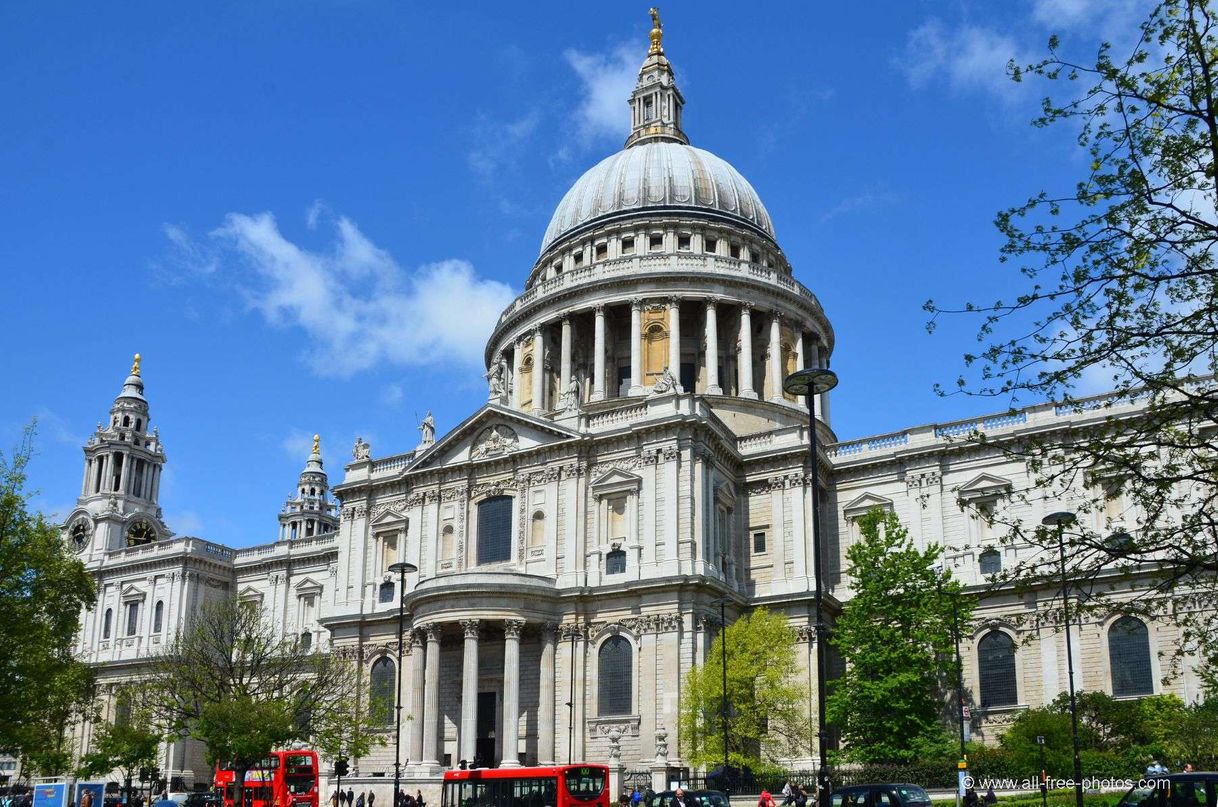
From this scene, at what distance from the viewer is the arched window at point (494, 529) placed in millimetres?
59906

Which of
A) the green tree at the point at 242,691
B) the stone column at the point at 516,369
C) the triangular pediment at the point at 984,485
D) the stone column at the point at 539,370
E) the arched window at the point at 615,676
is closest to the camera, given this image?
the green tree at the point at 242,691

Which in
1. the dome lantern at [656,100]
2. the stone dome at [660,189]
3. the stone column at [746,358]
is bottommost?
the stone column at [746,358]

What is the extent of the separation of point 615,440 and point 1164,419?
138ft

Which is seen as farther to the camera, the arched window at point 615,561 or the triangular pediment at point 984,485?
the triangular pediment at point 984,485

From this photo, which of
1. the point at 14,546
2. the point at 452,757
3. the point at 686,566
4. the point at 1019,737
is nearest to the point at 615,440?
the point at 686,566

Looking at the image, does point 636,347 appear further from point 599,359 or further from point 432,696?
point 432,696

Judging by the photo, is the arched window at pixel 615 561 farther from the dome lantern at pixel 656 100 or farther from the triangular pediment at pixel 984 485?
the dome lantern at pixel 656 100

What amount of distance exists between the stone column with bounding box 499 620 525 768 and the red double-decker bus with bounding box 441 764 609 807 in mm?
8571

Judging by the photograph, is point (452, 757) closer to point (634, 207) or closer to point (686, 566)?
point (686, 566)

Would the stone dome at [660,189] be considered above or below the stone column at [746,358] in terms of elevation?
above

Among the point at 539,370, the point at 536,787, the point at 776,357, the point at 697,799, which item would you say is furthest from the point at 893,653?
the point at 539,370

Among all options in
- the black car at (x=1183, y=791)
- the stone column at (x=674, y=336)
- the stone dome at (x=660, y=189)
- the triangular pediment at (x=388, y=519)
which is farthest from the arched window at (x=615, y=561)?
the black car at (x=1183, y=791)

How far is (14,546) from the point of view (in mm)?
38250

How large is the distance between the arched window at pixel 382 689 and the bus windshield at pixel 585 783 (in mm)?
16155
